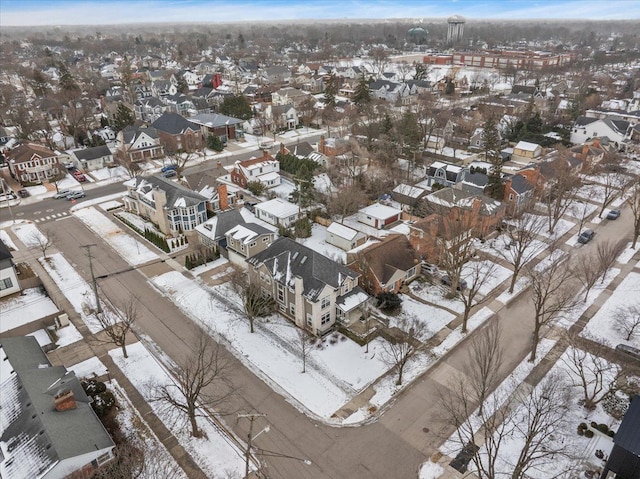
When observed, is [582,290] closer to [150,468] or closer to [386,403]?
[386,403]

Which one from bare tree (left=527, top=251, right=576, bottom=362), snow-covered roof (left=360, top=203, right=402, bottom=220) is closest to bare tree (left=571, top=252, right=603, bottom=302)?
bare tree (left=527, top=251, right=576, bottom=362)

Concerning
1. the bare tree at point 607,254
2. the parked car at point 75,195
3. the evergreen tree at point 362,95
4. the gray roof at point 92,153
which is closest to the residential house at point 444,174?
the bare tree at point 607,254

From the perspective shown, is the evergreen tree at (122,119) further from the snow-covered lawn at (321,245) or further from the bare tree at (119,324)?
the bare tree at (119,324)

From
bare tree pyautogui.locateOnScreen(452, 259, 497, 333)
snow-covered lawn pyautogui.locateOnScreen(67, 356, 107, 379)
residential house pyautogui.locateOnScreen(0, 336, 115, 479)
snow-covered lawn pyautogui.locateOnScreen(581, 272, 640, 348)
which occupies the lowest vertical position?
snow-covered lawn pyautogui.locateOnScreen(581, 272, 640, 348)

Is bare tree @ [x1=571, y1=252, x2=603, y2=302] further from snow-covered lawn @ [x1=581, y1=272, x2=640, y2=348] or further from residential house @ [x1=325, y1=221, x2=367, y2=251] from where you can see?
residential house @ [x1=325, y1=221, x2=367, y2=251]

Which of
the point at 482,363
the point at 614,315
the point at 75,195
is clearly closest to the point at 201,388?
the point at 482,363
